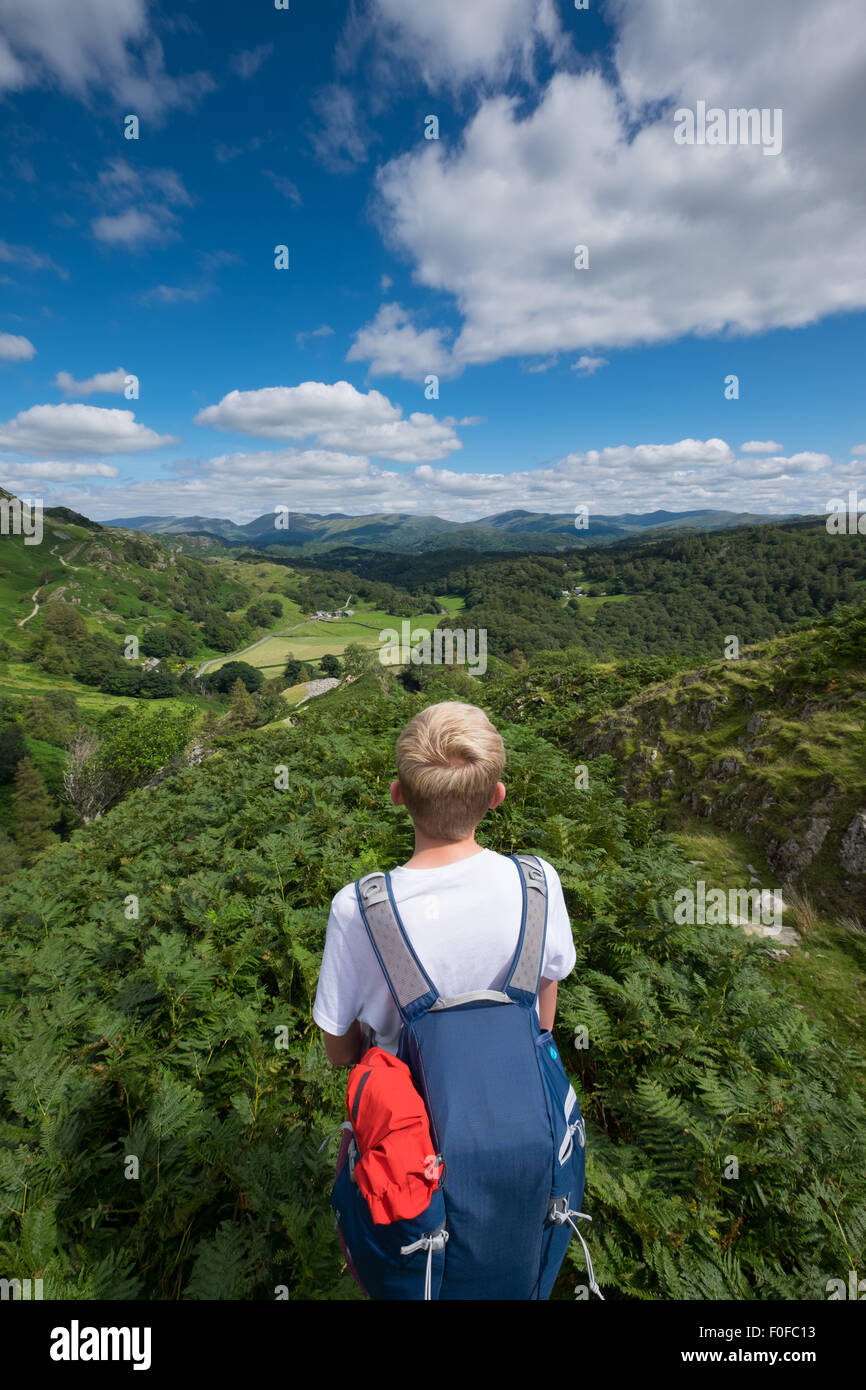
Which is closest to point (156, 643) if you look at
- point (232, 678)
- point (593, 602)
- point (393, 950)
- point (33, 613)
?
point (33, 613)

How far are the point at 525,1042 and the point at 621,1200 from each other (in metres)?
2.21

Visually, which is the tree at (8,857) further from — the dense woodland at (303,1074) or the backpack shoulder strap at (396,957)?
the backpack shoulder strap at (396,957)

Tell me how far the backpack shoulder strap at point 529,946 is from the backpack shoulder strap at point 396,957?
14.1 inches

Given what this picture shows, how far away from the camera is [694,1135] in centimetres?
345

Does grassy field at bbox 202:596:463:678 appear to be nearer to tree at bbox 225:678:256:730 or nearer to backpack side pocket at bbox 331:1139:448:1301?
tree at bbox 225:678:256:730

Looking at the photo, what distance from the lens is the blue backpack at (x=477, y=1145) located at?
6.12ft

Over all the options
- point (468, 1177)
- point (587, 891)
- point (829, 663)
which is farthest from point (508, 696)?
point (468, 1177)

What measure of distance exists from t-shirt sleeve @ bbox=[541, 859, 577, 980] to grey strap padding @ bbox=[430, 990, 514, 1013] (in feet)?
1.17

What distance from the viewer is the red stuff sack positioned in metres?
1.79

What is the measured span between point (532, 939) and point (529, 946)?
0.03 metres

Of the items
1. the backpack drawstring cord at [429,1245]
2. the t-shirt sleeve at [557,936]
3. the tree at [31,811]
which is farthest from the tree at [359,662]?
the backpack drawstring cord at [429,1245]

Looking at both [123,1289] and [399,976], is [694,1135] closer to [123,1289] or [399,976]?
[399,976]

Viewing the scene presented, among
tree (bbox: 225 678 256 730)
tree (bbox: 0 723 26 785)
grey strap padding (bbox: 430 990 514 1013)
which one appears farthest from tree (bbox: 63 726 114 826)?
grey strap padding (bbox: 430 990 514 1013)
